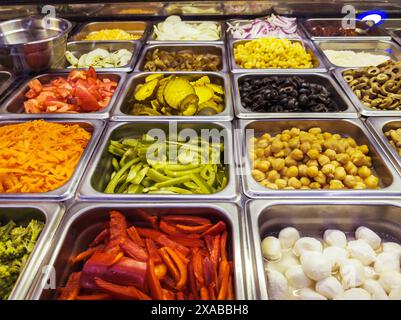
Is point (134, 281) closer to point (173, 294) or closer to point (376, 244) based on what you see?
point (173, 294)

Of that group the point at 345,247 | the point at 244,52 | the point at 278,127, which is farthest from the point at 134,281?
the point at 244,52

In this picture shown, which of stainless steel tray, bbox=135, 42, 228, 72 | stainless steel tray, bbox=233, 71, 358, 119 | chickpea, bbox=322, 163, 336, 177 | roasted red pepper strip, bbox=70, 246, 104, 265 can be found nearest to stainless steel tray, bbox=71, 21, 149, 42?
stainless steel tray, bbox=135, 42, 228, 72

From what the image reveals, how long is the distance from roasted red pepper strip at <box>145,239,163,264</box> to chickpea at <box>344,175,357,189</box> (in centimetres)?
116

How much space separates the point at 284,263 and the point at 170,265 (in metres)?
0.56

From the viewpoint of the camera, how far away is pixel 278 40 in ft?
11.9

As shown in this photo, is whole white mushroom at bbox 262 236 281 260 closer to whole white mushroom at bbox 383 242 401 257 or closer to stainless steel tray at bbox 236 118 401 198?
stainless steel tray at bbox 236 118 401 198

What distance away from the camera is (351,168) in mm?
2281

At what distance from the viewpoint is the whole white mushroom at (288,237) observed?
197 centimetres

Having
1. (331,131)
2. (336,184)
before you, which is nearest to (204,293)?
(336,184)

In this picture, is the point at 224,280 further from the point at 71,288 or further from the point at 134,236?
the point at 71,288

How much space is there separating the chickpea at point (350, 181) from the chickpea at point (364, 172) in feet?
0.22

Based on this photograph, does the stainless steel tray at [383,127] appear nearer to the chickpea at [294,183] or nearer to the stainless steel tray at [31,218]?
the chickpea at [294,183]

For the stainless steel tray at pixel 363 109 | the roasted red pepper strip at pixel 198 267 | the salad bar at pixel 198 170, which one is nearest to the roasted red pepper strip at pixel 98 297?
the salad bar at pixel 198 170
